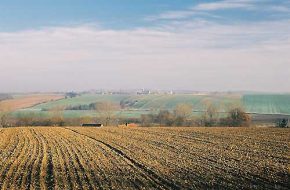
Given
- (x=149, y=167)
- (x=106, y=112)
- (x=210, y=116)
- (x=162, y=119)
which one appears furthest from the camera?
(x=106, y=112)

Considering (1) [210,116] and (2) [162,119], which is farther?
(2) [162,119]

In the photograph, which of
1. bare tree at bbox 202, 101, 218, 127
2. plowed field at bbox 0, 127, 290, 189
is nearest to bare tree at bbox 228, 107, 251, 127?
bare tree at bbox 202, 101, 218, 127

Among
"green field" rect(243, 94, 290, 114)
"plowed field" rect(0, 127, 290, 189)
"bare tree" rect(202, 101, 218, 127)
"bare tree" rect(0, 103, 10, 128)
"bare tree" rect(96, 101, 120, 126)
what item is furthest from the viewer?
"green field" rect(243, 94, 290, 114)

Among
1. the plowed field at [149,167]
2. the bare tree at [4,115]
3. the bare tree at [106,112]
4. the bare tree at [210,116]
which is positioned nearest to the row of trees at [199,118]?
the bare tree at [210,116]

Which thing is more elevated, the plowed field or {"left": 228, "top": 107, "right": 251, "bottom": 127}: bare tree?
the plowed field

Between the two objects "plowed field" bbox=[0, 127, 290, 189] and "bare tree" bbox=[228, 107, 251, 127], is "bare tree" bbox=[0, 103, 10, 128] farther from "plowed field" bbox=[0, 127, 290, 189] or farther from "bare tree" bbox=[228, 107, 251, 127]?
A: "plowed field" bbox=[0, 127, 290, 189]

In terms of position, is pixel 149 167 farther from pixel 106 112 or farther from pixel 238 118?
pixel 106 112

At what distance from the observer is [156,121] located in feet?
Result: 311

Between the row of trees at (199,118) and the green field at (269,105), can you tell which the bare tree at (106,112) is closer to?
the row of trees at (199,118)

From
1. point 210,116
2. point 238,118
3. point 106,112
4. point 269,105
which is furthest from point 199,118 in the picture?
point 269,105

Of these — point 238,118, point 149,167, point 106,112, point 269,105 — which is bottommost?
point 238,118

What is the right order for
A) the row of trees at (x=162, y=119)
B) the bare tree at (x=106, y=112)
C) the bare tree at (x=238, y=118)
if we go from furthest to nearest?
the bare tree at (x=106, y=112) < the row of trees at (x=162, y=119) < the bare tree at (x=238, y=118)

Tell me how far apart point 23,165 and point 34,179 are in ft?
17.7

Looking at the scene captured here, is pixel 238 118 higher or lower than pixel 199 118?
higher
